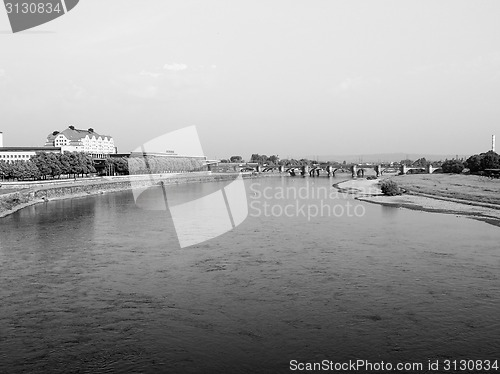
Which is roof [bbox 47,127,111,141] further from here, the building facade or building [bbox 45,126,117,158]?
the building facade

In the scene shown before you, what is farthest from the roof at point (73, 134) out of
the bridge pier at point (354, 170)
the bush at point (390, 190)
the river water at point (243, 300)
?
the river water at point (243, 300)

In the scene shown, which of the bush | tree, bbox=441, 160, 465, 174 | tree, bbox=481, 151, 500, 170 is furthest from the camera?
tree, bbox=441, 160, 465, 174

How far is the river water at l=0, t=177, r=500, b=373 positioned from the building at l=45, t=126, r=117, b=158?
304ft

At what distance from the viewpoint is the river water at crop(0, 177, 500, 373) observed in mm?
10867

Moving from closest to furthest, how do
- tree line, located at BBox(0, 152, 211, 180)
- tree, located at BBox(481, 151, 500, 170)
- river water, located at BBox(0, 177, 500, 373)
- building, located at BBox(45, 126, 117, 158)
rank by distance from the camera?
river water, located at BBox(0, 177, 500, 373), tree line, located at BBox(0, 152, 211, 180), tree, located at BBox(481, 151, 500, 170), building, located at BBox(45, 126, 117, 158)

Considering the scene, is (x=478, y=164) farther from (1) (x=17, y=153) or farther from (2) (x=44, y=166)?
A: (1) (x=17, y=153)

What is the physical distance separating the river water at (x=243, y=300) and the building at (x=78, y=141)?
92784 mm

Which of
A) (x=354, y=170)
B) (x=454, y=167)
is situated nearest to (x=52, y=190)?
(x=454, y=167)

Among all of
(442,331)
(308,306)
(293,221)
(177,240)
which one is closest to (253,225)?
(293,221)

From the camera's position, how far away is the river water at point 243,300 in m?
10.9

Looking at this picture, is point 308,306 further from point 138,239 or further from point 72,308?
point 138,239

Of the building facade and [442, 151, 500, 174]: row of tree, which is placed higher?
the building facade

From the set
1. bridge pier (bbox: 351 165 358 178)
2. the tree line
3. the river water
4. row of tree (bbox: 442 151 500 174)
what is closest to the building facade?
the tree line

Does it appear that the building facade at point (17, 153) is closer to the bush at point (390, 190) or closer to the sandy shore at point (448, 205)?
the bush at point (390, 190)
